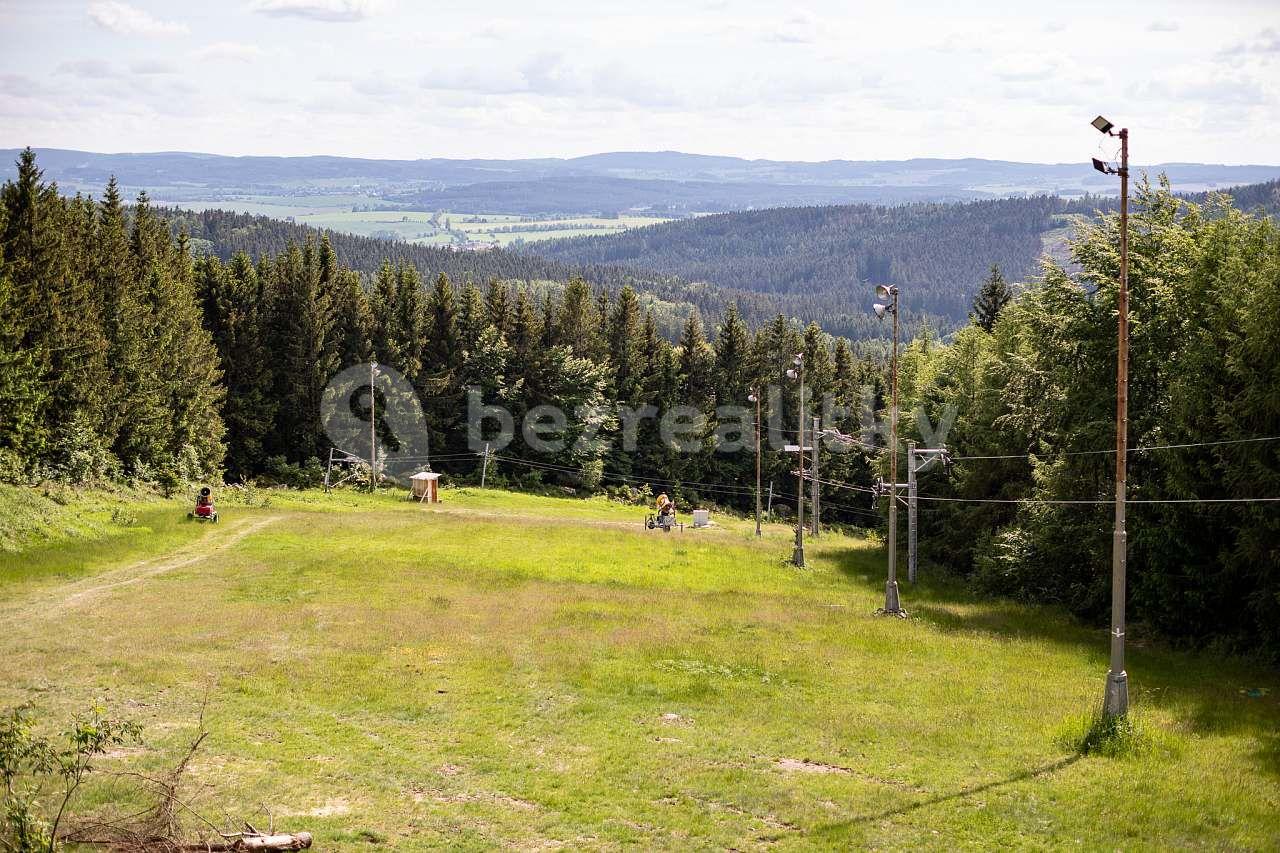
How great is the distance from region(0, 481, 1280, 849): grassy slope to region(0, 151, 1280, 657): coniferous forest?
4.50m

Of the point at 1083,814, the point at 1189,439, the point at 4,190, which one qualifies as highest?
the point at 4,190

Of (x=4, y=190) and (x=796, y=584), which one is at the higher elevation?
(x=4, y=190)

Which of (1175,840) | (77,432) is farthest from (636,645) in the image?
(77,432)

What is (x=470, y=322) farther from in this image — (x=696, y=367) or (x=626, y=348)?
(x=696, y=367)

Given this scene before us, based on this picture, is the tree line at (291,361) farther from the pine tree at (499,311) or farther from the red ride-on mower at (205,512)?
the red ride-on mower at (205,512)

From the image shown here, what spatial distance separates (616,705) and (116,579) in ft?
64.3

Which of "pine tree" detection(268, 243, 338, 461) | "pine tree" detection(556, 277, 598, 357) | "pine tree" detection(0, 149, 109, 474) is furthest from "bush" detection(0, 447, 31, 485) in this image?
"pine tree" detection(556, 277, 598, 357)

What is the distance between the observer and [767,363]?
4154 inches

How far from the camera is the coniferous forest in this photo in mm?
33656

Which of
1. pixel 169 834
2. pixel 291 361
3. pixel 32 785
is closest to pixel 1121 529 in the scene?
pixel 169 834

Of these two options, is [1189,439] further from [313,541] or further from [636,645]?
[313,541]

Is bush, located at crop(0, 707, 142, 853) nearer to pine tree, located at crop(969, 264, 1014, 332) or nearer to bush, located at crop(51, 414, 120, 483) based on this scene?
bush, located at crop(51, 414, 120, 483)

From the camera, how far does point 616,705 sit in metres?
23.9

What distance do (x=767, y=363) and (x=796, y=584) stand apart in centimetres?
6253
